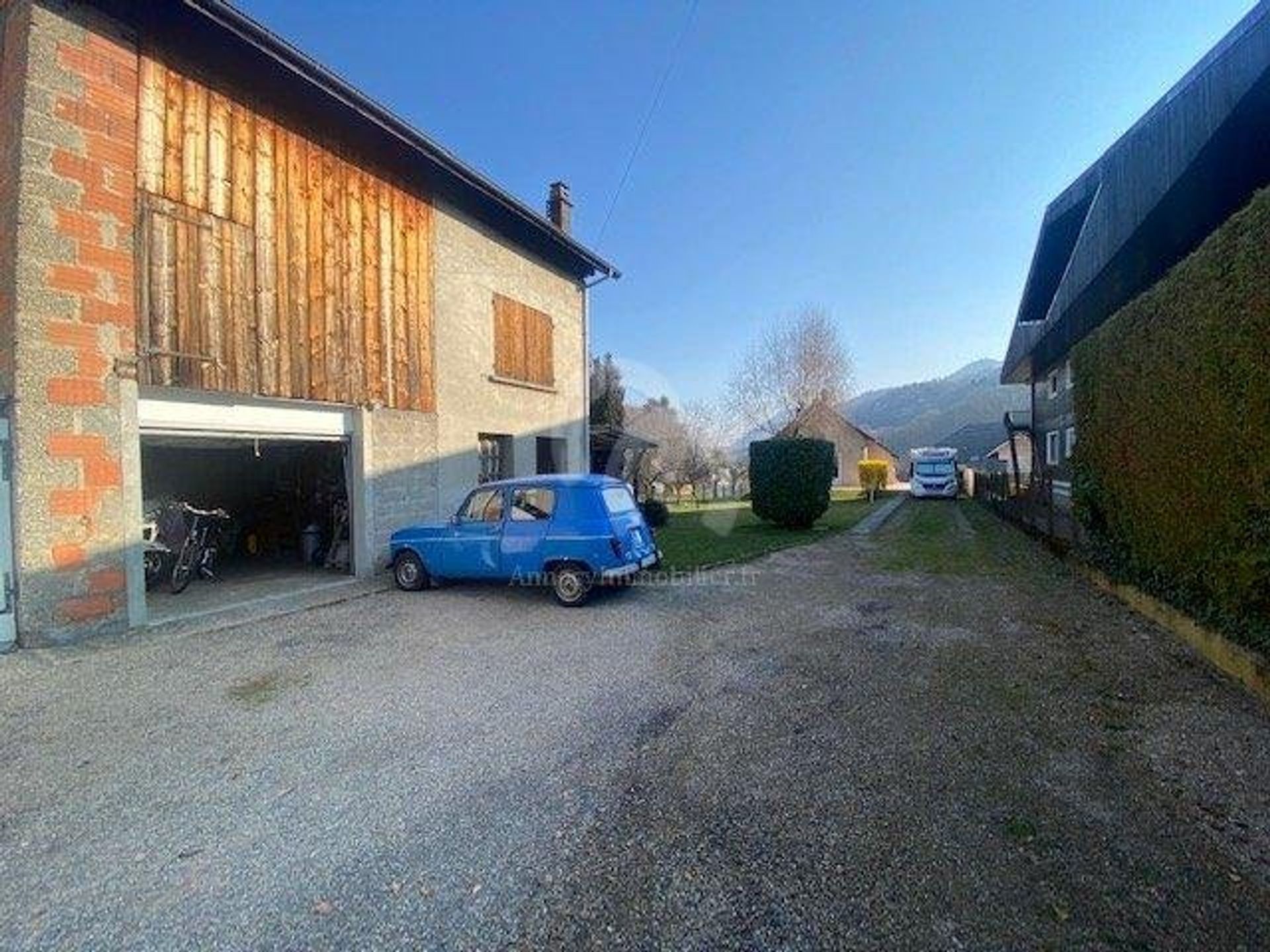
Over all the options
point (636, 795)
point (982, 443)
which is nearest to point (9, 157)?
point (636, 795)

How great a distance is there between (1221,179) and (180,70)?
1426cm

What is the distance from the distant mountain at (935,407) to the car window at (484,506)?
50436 millimetres

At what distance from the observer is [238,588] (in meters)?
8.41

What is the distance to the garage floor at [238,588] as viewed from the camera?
716 centimetres

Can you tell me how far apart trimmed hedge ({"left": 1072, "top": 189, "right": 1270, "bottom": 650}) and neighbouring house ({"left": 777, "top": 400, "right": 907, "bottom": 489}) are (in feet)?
103

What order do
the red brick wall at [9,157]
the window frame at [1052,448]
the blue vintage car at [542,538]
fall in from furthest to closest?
the window frame at [1052,448]
the blue vintage car at [542,538]
the red brick wall at [9,157]

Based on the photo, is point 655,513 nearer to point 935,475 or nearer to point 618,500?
point 618,500

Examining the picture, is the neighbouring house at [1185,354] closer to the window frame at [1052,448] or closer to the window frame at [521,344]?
the window frame at [1052,448]

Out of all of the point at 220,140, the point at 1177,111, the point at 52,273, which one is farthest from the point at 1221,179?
the point at 52,273

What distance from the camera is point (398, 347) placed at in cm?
942

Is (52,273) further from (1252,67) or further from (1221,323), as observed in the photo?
(1252,67)

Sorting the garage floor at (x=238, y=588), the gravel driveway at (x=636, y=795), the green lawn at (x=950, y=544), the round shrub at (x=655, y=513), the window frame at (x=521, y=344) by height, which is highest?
the window frame at (x=521, y=344)

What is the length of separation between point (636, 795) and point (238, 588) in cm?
792

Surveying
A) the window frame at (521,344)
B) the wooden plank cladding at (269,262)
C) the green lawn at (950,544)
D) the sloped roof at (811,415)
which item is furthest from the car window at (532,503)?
the sloped roof at (811,415)
